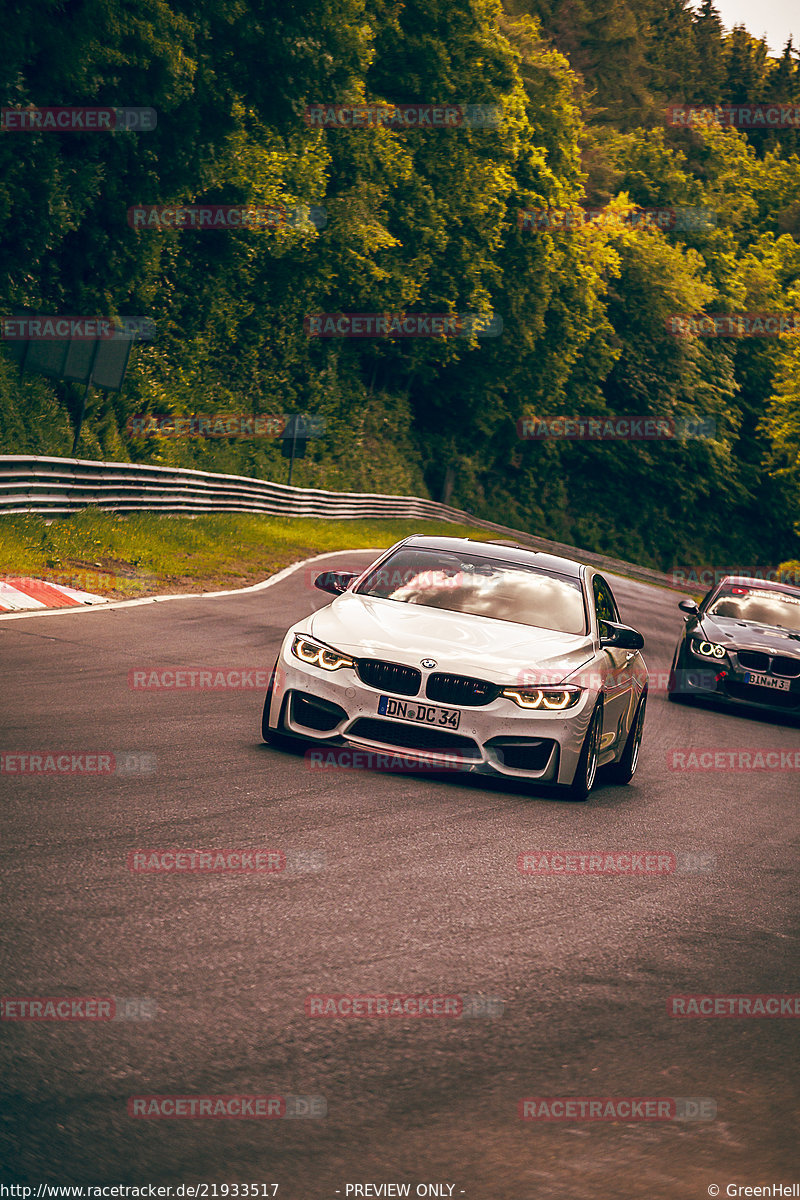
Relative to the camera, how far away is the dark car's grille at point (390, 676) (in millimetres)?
7949

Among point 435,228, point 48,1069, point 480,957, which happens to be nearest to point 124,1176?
point 48,1069

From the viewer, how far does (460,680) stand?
7.91 metres

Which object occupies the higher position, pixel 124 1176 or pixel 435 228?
pixel 435 228

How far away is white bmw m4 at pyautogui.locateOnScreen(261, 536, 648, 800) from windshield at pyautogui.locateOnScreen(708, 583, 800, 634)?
847cm

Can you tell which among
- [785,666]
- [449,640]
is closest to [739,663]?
[785,666]

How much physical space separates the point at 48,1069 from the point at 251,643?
10391 mm

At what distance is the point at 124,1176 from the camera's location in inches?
120

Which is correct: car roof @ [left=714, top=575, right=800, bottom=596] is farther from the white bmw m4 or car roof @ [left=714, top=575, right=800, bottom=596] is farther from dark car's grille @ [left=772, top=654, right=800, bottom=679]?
the white bmw m4

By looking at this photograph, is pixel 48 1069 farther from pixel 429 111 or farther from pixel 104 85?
pixel 429 111

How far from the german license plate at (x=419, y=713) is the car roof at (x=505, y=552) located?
81.4 inches

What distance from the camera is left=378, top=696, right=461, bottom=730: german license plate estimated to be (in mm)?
7863

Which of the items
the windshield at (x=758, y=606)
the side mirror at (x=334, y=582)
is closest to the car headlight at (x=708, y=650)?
the windshield at (x=758, y=606)

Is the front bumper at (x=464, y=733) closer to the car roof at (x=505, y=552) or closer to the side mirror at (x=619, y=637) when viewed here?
the side mirror at (x=619, y=637)

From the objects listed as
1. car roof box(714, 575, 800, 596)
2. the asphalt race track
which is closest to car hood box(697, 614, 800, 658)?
car roof box(714, 575, 800, 596)
